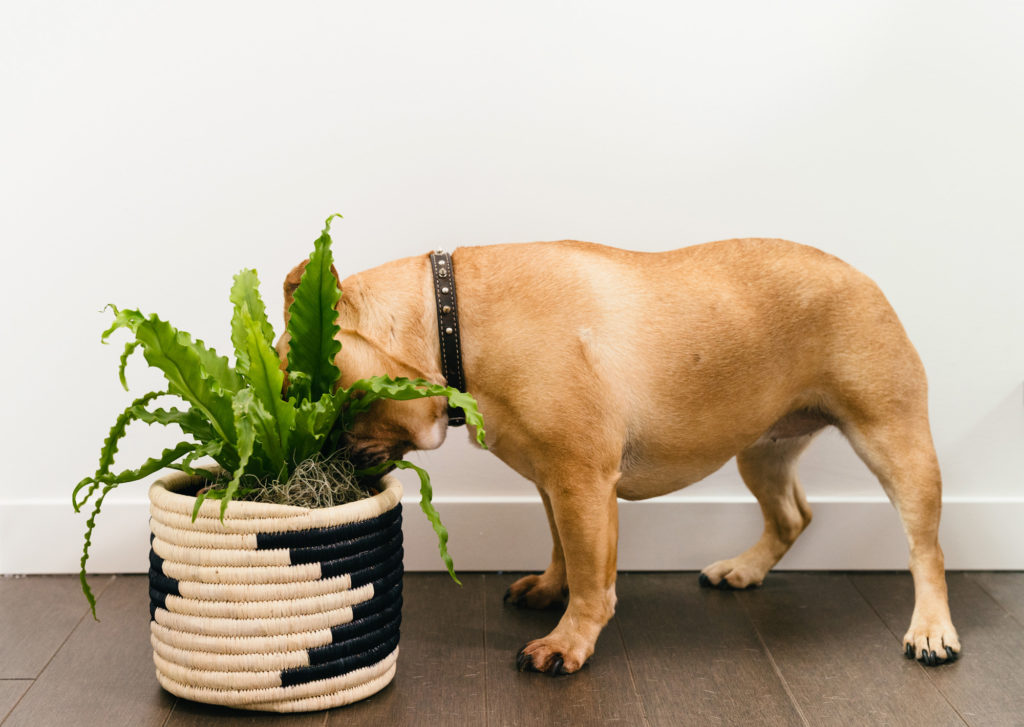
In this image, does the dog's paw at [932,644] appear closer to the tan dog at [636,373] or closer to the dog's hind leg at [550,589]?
the tan dog at [636,373]

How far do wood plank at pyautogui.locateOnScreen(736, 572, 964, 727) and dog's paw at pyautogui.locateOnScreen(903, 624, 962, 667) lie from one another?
0.03m

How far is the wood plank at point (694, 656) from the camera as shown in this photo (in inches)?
69.4

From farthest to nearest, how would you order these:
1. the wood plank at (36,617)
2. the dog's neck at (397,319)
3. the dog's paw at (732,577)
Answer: the dog's paw at (732,577)
the wood plank at (36,617)
the dog's neck at (397,319)

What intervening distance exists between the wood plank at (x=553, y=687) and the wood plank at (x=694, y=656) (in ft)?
0.12

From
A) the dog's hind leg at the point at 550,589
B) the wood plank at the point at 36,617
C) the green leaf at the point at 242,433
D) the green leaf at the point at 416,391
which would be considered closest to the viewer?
the green leaf at the point at 242,433

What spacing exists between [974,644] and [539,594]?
1.00 m

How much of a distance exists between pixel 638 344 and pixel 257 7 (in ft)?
4.36

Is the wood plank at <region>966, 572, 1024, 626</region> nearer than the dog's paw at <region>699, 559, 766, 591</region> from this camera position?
Yes

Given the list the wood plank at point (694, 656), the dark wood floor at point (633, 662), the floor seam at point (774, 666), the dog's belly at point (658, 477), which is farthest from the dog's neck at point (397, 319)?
the floor seam at point (774, 666)

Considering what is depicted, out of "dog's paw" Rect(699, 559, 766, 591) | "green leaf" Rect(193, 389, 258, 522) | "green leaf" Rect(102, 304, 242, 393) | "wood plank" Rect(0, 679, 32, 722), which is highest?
"green leaf" Rect(102, 304, 242, 393)

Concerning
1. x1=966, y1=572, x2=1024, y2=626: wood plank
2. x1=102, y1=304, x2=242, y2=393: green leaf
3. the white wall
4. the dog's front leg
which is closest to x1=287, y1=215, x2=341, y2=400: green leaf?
x1=102, y1=304, x2=242, y2=393: green leaf

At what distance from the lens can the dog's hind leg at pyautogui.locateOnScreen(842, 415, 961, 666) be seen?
2090 millimetres

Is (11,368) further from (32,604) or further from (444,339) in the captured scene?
(444,339)

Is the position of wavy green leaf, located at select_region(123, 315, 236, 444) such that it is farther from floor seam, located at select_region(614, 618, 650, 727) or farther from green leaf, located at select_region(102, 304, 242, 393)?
floor seam, located at select_region(614, 618, 650, 727)
